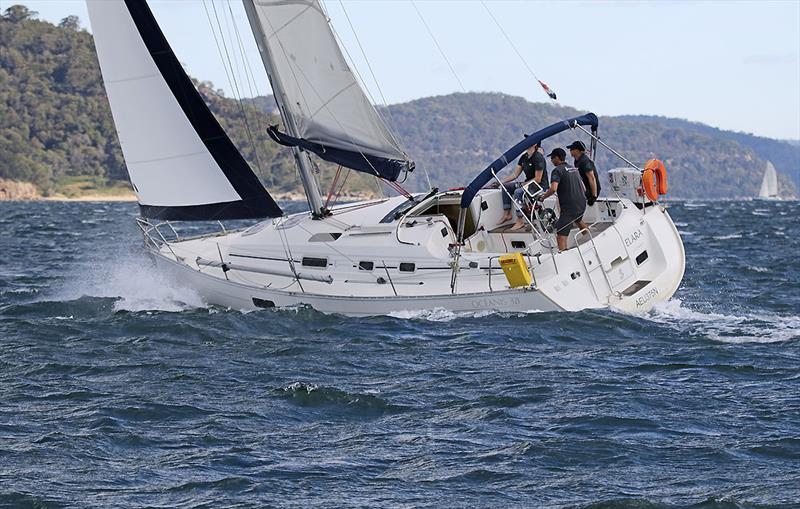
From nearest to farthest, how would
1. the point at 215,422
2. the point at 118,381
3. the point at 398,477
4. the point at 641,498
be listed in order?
the point at 641,498
the point at 398,477
the point at 215,422
the point at 118,381

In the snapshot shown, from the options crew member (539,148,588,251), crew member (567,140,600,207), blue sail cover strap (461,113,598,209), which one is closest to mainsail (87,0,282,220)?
blue sail cover strap (461,113,598,209)

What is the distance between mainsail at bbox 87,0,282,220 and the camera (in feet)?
51.7

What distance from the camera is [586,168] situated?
15375 millimetres

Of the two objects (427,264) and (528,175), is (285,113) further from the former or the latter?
(528,175)

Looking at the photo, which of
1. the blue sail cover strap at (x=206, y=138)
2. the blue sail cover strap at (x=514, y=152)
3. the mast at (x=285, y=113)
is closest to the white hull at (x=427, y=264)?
the mast at (x=285, y=113)

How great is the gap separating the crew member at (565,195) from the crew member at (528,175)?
2.71ft

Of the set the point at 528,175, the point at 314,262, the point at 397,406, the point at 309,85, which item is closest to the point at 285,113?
the point at 309,85

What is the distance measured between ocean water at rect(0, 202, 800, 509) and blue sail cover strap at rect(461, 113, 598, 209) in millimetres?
1460

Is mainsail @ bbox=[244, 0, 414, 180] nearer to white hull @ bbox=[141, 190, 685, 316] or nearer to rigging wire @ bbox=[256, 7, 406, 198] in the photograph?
rigging wire @ bbox=[256, 7, 406, 198]

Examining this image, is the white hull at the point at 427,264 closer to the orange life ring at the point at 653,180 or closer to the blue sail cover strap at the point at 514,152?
the orange life ring at the point at 653,180

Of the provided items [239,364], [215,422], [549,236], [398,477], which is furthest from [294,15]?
[398,477]

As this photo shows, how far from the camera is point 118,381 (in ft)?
38.7

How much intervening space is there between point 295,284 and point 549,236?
3.19 meters

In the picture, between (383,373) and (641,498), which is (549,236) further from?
(641,498)
